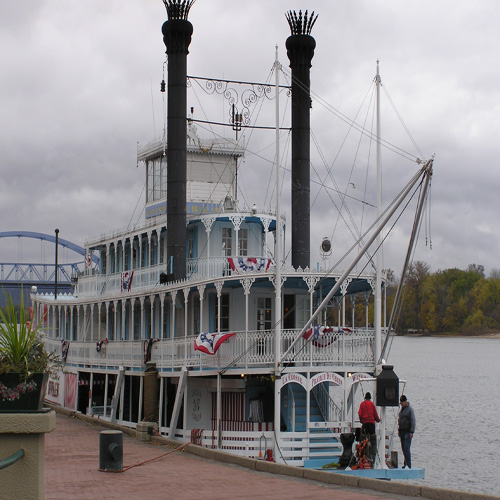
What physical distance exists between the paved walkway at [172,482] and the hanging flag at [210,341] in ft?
8.89

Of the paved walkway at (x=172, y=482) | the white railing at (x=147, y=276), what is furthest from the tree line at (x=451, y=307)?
the paved walkway at (x=172, y=482)

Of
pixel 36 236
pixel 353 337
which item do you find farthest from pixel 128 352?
pixel 36 236

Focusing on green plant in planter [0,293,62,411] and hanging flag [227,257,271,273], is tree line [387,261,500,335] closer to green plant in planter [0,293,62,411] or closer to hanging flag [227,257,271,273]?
hanging flag [227,257,271,273]

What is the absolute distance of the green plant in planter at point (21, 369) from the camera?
6457 millimetres

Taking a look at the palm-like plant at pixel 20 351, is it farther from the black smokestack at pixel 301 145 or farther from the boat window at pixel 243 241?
the black smokestack at pixel 301 145

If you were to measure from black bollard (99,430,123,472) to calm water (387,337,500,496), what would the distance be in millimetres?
14137

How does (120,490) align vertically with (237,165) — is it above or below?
below

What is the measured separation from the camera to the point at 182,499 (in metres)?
14.0

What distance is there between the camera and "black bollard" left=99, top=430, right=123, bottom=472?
1675cm

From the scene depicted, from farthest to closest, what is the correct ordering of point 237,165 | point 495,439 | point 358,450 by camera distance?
point 495,439 < point 237,165 < point 358,450

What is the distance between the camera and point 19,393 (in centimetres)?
646

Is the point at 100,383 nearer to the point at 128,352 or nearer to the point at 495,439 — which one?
the point at 128,352

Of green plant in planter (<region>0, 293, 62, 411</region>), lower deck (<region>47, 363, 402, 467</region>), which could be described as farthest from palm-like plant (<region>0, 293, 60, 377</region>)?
lower deck (<region>47, 363, 402, 467</region>)

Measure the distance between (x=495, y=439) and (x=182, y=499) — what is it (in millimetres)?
28564
